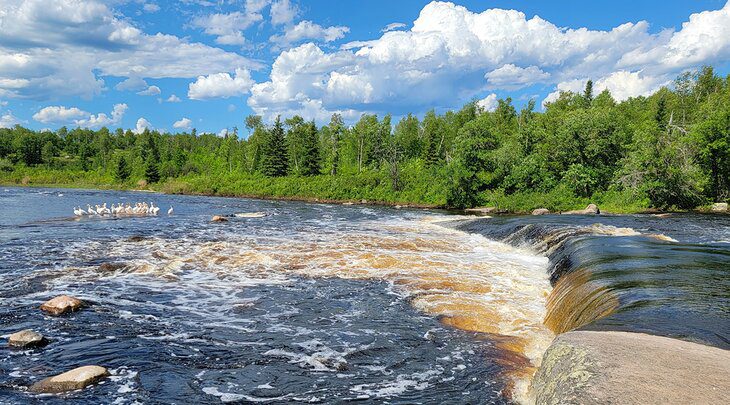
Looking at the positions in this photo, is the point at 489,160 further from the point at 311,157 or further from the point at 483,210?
the point at 311,157

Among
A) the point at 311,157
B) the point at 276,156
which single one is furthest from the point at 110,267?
the point at 276,156

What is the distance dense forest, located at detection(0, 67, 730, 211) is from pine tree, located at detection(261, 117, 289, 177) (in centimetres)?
21

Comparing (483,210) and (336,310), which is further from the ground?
(336,310)

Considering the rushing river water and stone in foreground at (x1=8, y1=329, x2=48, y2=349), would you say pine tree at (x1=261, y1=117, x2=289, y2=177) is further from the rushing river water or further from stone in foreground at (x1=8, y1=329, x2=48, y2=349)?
stone in foreground at (x1=8, y1=329, x2=48, y2=349)

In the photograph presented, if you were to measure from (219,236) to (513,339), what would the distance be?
20.5m

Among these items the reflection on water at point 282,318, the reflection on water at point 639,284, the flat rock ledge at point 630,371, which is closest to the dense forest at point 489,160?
the reflection on water at point 639,284

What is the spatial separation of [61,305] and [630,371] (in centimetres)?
1303

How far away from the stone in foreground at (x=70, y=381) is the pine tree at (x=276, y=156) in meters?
78.3

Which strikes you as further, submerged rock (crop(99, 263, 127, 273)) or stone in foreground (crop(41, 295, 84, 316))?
submerged rock (crop(99, 263, 127, 273))

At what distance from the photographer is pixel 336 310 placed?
13.1 metres

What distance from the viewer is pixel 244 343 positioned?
34.1 ft

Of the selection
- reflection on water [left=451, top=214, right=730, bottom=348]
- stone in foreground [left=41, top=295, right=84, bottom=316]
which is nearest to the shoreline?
reflection on water [left=451, top=214, right=730, bottom=348]

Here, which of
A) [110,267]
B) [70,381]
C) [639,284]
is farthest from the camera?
[110,267]

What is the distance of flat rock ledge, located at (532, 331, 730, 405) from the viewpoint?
529 cm
